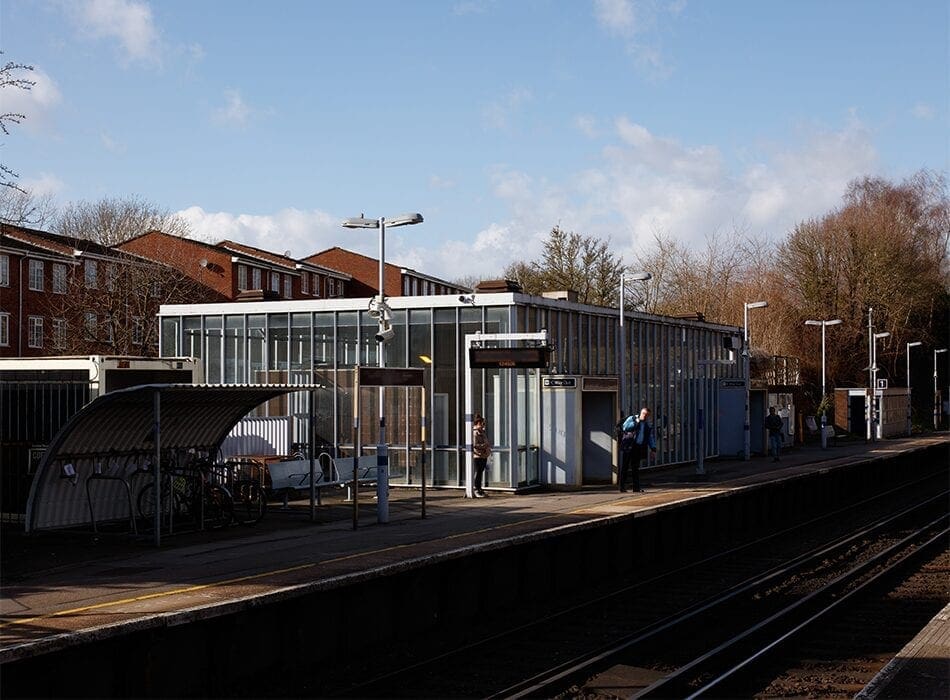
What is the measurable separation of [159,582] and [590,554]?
22.8 ft

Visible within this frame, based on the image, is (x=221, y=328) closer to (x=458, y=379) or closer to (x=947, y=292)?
(x=458, y=379)

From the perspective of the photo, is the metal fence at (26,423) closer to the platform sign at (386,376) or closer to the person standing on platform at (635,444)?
the platform sign at (386,376)

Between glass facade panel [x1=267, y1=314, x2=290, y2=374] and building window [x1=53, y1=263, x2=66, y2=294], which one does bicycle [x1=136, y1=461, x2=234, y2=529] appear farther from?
building window [x1=53, y1=263, x2=66, y2=294]

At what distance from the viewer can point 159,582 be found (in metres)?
11.7

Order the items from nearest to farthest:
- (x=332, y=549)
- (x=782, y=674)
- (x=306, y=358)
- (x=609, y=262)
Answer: (x=782, y=674) → (x=332, y=549) → (x=306, y=358) → (x=609, y=262)

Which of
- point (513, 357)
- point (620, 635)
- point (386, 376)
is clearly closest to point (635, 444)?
point (513, 357)

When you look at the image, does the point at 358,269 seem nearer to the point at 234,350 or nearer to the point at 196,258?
the point at 196,258

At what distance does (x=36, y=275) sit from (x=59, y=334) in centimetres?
778

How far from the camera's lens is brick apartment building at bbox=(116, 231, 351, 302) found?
2452 inches

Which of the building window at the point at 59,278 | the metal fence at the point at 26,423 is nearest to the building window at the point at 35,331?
the building window at the point at 59,278

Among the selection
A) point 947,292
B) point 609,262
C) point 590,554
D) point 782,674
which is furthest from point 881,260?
point 782,674

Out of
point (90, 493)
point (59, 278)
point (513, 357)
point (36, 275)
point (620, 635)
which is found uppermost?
point (36, 275)

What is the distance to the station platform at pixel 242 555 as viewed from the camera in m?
9.70

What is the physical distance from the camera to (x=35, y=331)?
2176 inches
